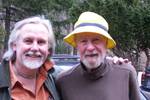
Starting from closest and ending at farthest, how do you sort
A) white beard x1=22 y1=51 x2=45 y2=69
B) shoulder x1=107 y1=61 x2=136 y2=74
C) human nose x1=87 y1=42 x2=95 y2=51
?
white beard x1=22 y1=51 x2=45 y2=69 → human nose x1=87 y1=42 x2=95 y2=51 → shoulder x1=107 y1=61 x2=136 y2=74

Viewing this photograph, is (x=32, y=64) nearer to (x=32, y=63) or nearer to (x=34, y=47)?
(x=32, y=63)

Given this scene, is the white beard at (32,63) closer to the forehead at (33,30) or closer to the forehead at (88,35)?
the forehead at (33,30)

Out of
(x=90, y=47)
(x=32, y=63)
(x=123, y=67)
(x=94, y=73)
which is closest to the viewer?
(x=32, y=63)

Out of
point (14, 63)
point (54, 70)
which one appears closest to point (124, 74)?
point (54, 70)

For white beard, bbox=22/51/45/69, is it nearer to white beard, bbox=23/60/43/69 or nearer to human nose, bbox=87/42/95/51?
white beard, bbox=23/60/43/69

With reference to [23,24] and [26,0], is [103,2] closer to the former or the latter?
Result: [26,0]

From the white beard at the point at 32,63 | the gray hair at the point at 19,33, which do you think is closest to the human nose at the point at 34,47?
the white beard at the point at 32,63

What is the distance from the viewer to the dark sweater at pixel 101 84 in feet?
13.6

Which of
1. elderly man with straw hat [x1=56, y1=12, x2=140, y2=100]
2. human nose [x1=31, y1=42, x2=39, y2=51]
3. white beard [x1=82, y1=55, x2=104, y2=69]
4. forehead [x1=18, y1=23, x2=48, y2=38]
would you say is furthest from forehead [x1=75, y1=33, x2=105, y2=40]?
human nose [x1=31, y1=42, x2=39, y2=51]

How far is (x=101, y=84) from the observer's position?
418 cm

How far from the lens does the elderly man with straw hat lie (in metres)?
4.11

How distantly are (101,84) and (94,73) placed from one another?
0.37 feet

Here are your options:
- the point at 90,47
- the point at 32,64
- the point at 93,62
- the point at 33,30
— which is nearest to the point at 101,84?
the point at 93,62

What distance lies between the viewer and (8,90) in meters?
3.95
